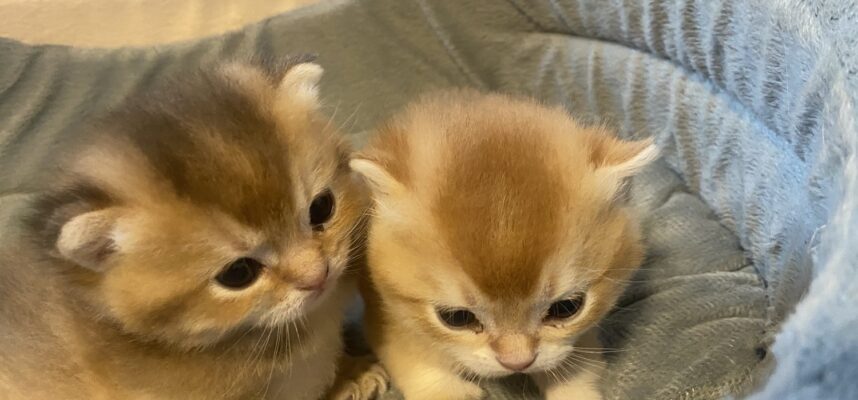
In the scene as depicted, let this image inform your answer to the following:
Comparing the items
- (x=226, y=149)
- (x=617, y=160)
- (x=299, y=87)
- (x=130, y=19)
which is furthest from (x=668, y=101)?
(x=130, y=19)

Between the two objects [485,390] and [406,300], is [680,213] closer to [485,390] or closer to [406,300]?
[485,390]

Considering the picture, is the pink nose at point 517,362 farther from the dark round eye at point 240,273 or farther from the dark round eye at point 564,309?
the dark round eye at point 240,273

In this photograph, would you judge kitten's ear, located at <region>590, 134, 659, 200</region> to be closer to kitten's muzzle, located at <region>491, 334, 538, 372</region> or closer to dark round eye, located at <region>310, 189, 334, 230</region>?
kitten's muzzle, located at <region>491, 334, 538, 372</region>

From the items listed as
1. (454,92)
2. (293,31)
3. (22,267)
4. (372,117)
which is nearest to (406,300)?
(454,92)

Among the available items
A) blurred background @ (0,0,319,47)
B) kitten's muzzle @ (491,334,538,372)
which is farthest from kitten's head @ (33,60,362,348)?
blurred background @ (0,0,319,47)

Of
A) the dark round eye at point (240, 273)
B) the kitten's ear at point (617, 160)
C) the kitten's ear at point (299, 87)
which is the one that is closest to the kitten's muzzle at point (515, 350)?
the kitten's ear at point (617, 160)

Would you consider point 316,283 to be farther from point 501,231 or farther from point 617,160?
point 617,160
